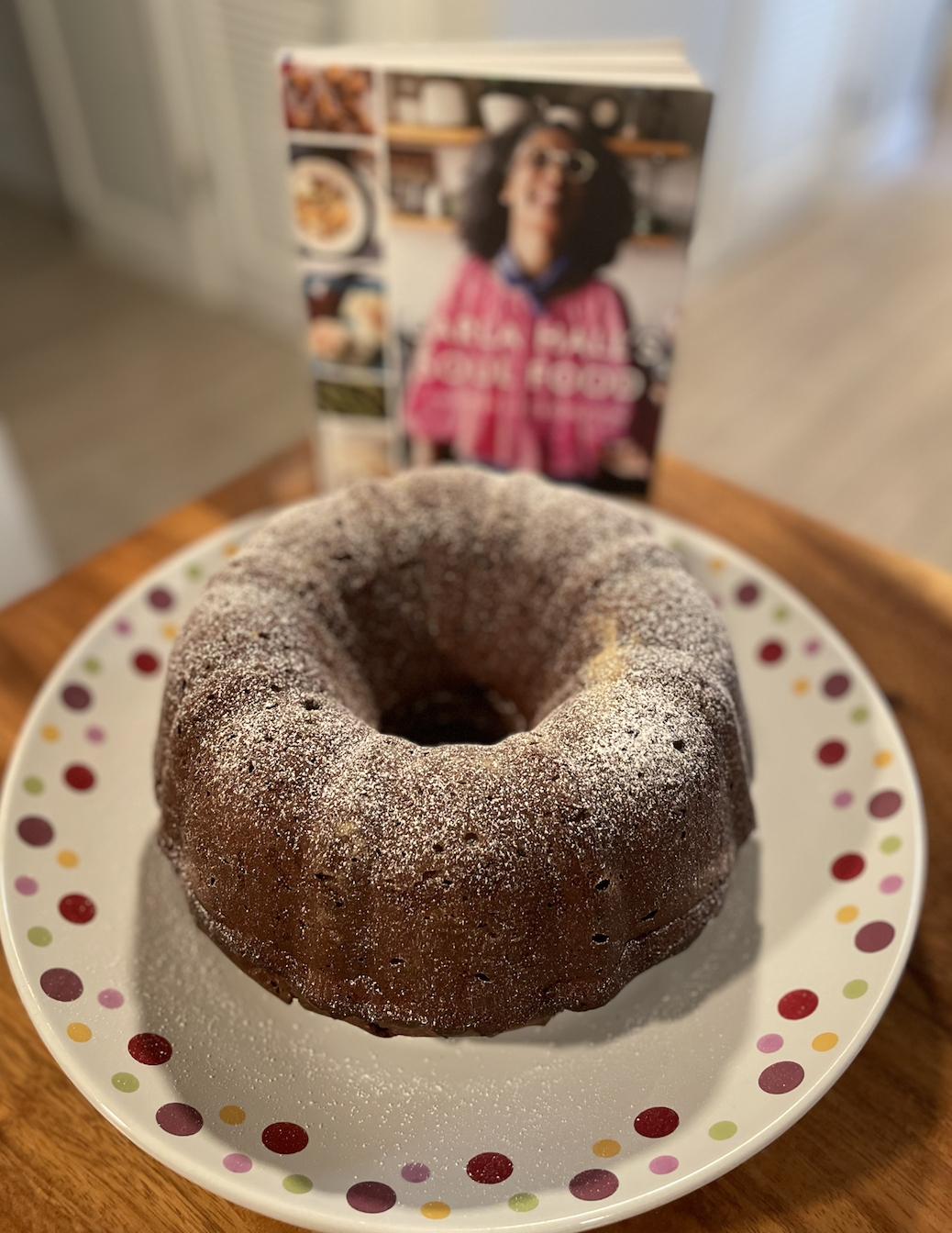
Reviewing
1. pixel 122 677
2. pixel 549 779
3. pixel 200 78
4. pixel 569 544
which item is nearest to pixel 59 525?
pixel 200 78

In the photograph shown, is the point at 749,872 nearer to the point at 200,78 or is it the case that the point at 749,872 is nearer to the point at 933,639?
the point at 933,639

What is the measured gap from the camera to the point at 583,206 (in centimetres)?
102

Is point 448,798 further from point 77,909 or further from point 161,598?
point 161,598

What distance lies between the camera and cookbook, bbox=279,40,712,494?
975 millimetres

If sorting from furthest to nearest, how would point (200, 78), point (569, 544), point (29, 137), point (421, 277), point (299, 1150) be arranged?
point (29, 137)
point (200, 78)
point (421, 277)
point (569, 544)
point (299, 1150)

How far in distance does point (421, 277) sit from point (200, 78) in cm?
173

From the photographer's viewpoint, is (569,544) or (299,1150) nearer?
(299,1150)

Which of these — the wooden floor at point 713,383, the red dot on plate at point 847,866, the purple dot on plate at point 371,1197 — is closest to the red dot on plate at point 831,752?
the red dot on plate at point 847,866

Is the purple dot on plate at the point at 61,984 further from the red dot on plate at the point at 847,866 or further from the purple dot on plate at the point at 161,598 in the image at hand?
the red dot on plate at the point at 847,866

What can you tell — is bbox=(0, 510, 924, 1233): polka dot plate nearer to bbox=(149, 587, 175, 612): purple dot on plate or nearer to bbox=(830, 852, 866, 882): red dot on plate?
bbox=(830, 852, 866, 882): red dot on plate

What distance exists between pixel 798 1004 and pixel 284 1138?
1.24 ft

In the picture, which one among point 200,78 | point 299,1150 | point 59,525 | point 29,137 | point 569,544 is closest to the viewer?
point 299,1150

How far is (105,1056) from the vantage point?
704mm

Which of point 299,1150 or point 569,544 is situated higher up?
point 569,544
